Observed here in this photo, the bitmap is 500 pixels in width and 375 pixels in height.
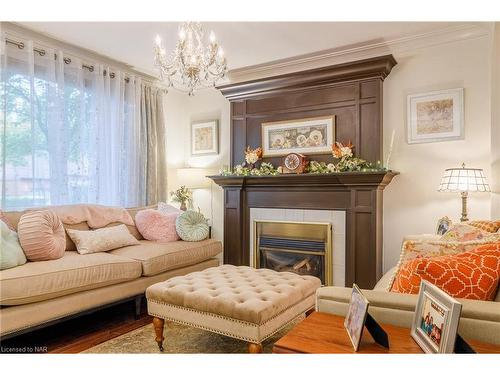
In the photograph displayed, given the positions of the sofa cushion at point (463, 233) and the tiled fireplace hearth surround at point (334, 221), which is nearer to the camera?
the sofa cushion at point (463, 233)

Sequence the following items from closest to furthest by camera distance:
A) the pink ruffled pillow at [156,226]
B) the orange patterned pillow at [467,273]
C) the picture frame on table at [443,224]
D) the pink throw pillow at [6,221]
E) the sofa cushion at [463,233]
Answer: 1. the orange patterned pillow at [467,273]
2. the sofa cushion at [463,233]
3. the pink throw pillow at [6,221]
4. the picture frame on table at [443,224]
5. the pink ruffled pillow at [156,226]

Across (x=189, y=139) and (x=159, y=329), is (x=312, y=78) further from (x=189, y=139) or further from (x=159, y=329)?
(x=159, y=329)

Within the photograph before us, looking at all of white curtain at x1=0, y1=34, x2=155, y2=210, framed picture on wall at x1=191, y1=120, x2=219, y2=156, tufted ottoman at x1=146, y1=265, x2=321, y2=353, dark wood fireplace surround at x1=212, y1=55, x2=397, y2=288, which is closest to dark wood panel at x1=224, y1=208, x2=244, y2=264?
dark wood fireplace surround at x1=212, y1=55, x2=397, y2=288

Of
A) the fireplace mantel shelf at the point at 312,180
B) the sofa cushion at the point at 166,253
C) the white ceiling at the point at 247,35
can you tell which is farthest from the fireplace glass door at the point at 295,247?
the white ceiling at the point at 247,35

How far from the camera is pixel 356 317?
1.25 meters

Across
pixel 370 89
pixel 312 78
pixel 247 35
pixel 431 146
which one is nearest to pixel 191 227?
pixel 247 35

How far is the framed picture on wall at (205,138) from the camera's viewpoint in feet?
15.6

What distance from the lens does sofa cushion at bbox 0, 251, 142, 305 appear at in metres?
2.13

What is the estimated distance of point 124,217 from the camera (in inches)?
142

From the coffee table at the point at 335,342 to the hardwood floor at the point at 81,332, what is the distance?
1.65 metres

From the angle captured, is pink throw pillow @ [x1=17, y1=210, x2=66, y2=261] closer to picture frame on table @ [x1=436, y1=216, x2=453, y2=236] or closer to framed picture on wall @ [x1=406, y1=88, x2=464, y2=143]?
picture frame on table @ [x1=436, y1=216, x2=453, y2=236]

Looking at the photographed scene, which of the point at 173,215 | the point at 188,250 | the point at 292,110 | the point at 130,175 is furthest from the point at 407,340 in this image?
the point at 130,175

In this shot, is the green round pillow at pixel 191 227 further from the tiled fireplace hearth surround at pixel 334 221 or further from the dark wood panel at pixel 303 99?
the dark wood panel at pixel 303 99

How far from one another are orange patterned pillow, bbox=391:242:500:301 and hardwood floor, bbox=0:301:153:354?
6.97ft
